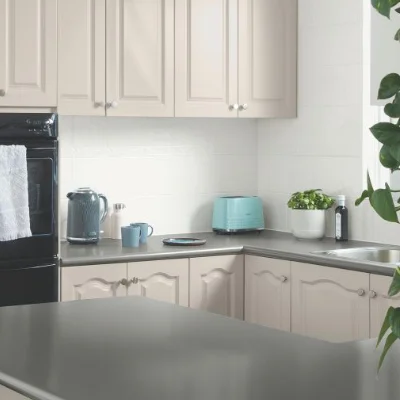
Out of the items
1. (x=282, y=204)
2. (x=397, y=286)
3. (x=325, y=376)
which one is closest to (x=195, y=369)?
(x=325, y=376)

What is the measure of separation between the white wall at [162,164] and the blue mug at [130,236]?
323mm

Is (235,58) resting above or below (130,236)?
above

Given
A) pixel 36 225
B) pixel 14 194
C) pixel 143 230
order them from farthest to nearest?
1. pixel 143 230
2. pixel 36 225
3. pixel 14 194

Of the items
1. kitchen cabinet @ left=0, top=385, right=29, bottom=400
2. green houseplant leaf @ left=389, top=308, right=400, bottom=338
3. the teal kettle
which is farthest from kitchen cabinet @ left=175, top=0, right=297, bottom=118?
green houseplant leaf @ left=389, top=308, right=400, bottom=338

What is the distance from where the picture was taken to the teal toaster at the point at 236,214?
4.64 meters

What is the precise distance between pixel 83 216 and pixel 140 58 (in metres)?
0.80

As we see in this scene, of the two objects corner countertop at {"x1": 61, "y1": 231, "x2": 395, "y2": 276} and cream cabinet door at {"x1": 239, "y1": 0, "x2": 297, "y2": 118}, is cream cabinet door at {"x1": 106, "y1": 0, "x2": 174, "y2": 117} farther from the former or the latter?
corner countertop at {"x1": 61, "y1": 231, "x2": 395, "y2": 276}

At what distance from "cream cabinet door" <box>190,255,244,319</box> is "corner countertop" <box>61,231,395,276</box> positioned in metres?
0.05

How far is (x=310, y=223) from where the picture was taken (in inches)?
172

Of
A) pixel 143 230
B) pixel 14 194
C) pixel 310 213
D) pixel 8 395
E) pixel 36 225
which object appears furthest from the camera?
pixel 310 213

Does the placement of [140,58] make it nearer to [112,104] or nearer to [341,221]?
[112,104]

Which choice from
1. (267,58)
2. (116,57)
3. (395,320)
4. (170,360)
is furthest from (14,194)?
(395,320)

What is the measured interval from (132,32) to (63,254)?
1.10 meters

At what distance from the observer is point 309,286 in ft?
12.8
